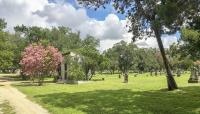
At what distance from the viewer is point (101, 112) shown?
20.6 m

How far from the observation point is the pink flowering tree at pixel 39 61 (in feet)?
177

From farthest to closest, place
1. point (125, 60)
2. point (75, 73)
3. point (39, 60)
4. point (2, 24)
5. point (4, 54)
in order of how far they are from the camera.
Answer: point (125, 60)
point (2, 24)
point (75, 73)
point (4, 54)
point (39, 60)

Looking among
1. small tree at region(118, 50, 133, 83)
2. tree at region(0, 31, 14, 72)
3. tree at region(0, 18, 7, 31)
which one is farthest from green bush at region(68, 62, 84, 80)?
small tree at region(118, 50, 133, 83)

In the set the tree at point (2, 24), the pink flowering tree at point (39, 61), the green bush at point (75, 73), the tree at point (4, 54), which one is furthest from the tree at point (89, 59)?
the tree at point (2, 24)

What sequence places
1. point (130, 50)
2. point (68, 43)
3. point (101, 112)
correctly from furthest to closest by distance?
point (130, 50), point (68, 43), point (101, 112)

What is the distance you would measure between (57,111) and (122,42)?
361 ft

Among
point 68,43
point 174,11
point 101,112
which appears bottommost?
point 101,112

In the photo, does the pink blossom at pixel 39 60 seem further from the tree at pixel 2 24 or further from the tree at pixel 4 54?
the tree at pixel 2 24

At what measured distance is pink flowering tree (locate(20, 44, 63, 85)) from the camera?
177 ft

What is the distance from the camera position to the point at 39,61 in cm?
5425

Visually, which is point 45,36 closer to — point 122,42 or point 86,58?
point 86,58

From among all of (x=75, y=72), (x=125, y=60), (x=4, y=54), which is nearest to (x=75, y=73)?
(x=75, y=72)

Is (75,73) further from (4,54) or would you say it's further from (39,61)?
(4,54)

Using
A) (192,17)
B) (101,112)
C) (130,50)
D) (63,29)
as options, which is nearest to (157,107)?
(101,112)
